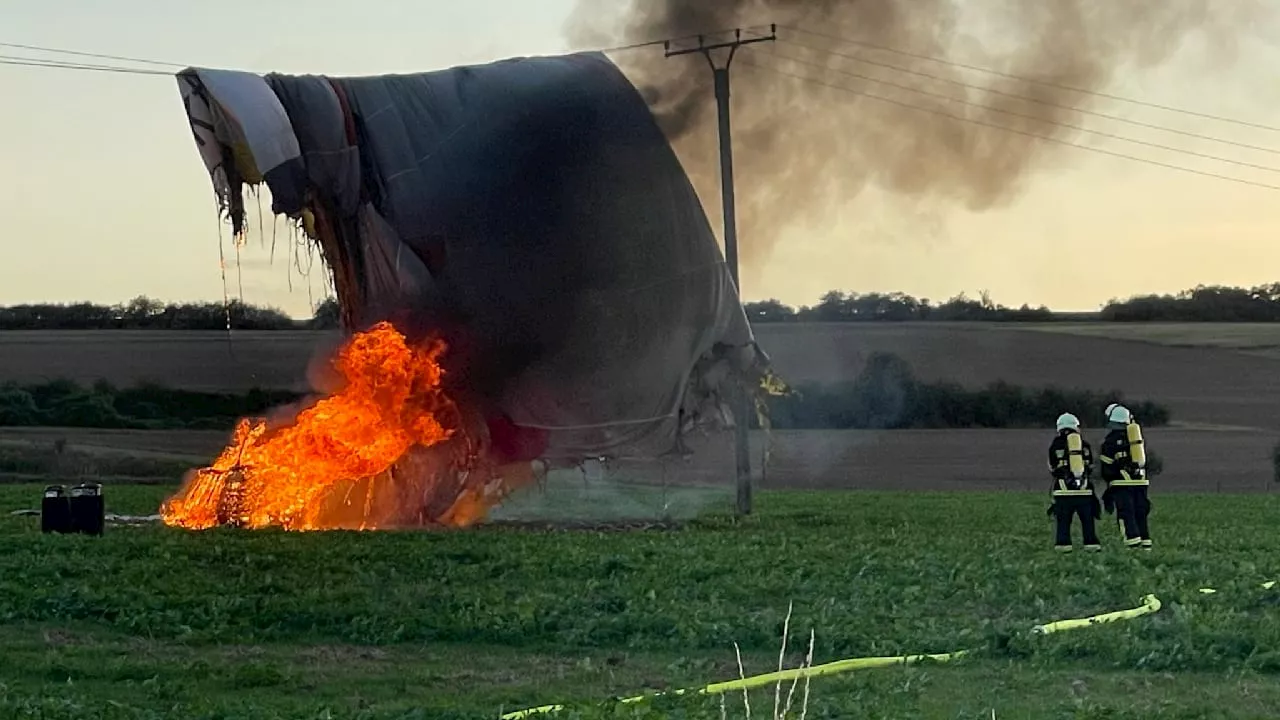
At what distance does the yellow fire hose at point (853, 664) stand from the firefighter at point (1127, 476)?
21.3 ft

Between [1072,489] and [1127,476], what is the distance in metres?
0.89

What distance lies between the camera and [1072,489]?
68.8ft

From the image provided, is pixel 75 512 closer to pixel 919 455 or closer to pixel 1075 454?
pixel 1075 454

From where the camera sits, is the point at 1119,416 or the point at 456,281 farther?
the point at 456,281

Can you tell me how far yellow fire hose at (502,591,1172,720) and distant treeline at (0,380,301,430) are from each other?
4491 centimetres

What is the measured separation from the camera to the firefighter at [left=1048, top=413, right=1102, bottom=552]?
68.5 feet

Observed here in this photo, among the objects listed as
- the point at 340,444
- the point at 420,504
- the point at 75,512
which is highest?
the point at 340,444

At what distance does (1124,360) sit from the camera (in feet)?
210

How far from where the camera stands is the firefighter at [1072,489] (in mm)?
20875

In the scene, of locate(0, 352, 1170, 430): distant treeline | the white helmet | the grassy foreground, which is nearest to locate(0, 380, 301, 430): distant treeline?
locate(0, 352, 1170, 430): distant treeline

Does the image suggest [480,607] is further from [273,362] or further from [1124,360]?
[1124,360]

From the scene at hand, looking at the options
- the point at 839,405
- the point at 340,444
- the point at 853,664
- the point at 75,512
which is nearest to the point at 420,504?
the point at 340,444

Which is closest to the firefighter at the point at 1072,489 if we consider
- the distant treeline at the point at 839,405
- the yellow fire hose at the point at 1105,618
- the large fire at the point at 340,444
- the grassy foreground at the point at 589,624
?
the grassy foreground at the point at 589,624

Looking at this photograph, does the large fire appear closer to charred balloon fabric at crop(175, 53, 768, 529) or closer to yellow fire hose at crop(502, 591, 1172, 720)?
charred balloon fabric at crop(175, 53, 768, 529)
